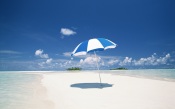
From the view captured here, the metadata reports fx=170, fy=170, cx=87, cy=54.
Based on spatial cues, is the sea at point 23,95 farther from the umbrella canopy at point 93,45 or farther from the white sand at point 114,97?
the umbrella canopy at point 93,45

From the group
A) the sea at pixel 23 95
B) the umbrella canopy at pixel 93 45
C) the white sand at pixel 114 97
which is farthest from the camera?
the umbrella canopy at pixel 93 45

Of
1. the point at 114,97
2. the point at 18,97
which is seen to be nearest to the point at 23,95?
the point at 18,97

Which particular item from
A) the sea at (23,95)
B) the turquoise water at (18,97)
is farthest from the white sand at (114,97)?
the turquoise water at (18,97)

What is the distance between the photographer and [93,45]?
872cm

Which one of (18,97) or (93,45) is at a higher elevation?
(93,45)

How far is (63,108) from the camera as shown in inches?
179

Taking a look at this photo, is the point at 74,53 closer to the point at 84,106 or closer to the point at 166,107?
the point at 84,106

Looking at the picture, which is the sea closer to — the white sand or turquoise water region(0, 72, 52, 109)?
turquoise water region(0, 72, 52, 109)

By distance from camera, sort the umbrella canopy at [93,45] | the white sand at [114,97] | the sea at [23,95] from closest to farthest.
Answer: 1. the white sand at [114,97]
2. the sea at [23,95]
3. the umbrella canopy at [93,45]

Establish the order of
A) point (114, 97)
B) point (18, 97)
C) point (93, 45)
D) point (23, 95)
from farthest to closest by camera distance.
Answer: point (93, 45) → point (23, 95) → point (18, 97) → point (114, 97)

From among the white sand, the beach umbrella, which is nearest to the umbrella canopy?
the beach umbrella

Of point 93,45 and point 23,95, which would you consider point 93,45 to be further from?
point 23,95

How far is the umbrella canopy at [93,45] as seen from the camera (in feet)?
28.3

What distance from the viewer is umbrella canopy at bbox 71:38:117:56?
8.63m
